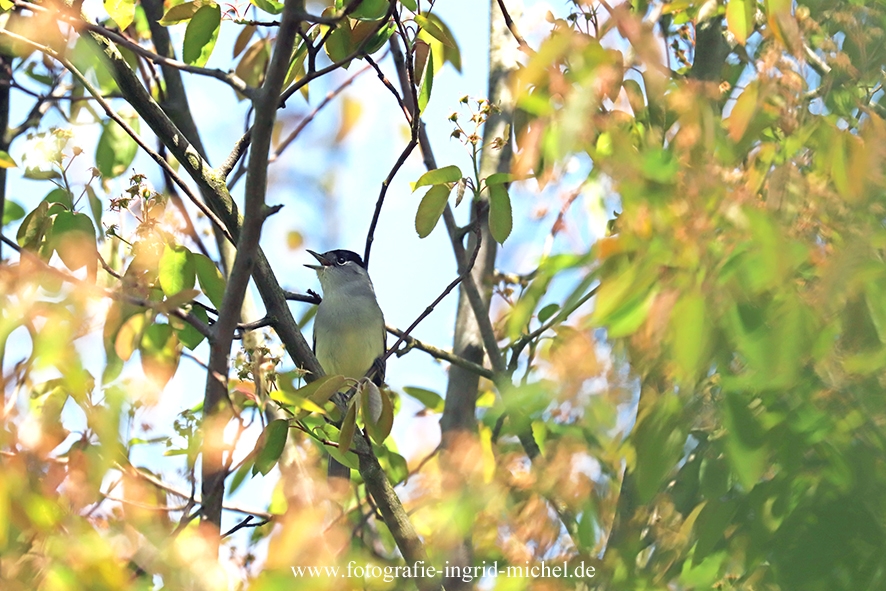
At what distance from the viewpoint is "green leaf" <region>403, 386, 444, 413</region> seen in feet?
15.2

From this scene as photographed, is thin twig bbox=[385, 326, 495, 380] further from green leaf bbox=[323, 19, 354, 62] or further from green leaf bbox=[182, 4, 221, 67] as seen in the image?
green leaf bbox=[182, 4, 221, 67]

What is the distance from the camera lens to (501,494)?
2.32 metres

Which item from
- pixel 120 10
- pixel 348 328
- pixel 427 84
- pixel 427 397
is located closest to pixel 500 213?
pixel 427 84

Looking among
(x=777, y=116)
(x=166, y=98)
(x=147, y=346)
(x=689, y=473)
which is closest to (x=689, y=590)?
(x=689, y=473)

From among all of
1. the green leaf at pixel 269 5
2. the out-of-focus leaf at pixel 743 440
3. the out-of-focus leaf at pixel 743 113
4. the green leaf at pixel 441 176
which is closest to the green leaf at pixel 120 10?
the green leaf at pixel 269 5

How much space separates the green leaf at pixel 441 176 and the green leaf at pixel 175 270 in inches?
32.7

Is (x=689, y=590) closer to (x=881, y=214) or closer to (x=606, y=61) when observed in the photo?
(x=881, y=214)

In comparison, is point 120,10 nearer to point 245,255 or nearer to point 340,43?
point 340,43

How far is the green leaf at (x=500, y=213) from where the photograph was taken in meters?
2.87

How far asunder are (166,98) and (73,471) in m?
2.90

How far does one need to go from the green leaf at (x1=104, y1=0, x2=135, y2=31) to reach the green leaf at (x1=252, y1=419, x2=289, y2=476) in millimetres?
1552

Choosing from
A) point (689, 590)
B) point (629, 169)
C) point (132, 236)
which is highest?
point (132, 236)

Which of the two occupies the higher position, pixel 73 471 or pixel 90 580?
pixel 73 471

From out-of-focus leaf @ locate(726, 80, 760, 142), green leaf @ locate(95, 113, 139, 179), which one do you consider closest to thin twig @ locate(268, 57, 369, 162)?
green leaf @ locate(95, 113, 139, 179)
